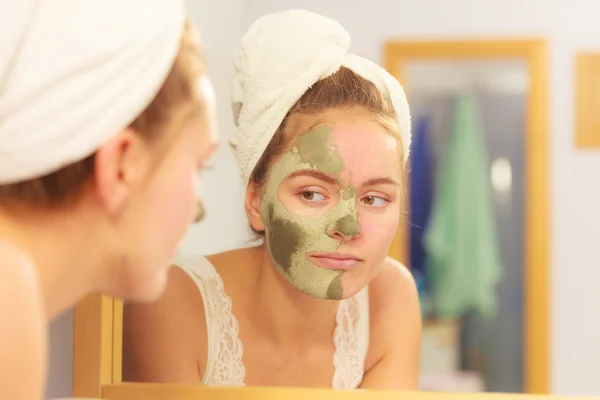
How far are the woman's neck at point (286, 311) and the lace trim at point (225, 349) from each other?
0.03 m

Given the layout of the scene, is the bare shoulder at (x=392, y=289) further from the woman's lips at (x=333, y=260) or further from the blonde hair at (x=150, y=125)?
the blonde hair at (x=150, y=125)

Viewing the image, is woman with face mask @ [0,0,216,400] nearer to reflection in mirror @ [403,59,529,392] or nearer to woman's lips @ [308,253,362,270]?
woman's lips @ [308,253,362,270]

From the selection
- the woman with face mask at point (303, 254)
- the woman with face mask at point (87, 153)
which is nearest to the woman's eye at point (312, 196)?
the woman with face mask at point (303, 254)

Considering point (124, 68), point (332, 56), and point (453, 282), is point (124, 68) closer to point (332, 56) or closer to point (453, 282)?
point (332, 56)

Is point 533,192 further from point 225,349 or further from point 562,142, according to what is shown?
point 225,349

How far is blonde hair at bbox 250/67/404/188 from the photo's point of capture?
72 cm

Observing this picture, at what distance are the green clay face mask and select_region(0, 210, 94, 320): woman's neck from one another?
0.85ft

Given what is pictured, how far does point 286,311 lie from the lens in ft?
2.54

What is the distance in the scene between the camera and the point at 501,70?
78cm

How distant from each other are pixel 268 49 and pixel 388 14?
141 mm

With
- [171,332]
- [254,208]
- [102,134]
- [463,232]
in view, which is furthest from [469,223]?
[102,134]

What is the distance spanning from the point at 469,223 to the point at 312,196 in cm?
18

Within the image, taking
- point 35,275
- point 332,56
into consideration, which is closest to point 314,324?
point 332,56

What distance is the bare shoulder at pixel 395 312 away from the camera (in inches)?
30.9
